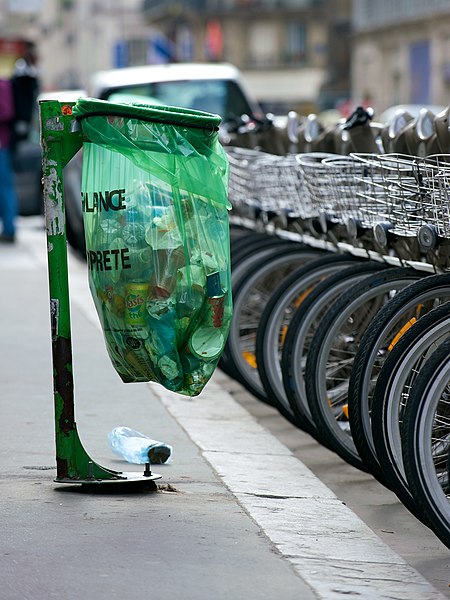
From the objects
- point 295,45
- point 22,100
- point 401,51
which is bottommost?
point 22,100

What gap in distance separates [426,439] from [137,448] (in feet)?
4.62

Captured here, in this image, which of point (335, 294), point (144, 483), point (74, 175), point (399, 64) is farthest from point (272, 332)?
point (399, 64)

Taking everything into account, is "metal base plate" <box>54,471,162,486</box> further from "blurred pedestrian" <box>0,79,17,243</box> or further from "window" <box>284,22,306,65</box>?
"window" <box>284,22,306,65</box>

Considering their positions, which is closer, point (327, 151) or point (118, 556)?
point (118, 556)

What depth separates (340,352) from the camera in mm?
5996

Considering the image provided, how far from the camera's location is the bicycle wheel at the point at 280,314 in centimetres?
644

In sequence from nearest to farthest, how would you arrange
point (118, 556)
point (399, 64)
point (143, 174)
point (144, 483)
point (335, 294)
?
1. point (118, 556)
2. point (143, 174)
3. point (144, 483)
4. point (335, 294)
5. point (399, 64)

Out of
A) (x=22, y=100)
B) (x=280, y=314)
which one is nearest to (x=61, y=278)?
(x=280, y=314)

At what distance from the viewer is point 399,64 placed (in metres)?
53.8

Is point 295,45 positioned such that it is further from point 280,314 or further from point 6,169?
point 280,314

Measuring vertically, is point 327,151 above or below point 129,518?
above

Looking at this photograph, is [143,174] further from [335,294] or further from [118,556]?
[335,294]

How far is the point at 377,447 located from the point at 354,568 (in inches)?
25.8

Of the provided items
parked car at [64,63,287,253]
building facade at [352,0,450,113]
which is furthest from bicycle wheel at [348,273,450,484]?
building facade at [352,0,450,113]
